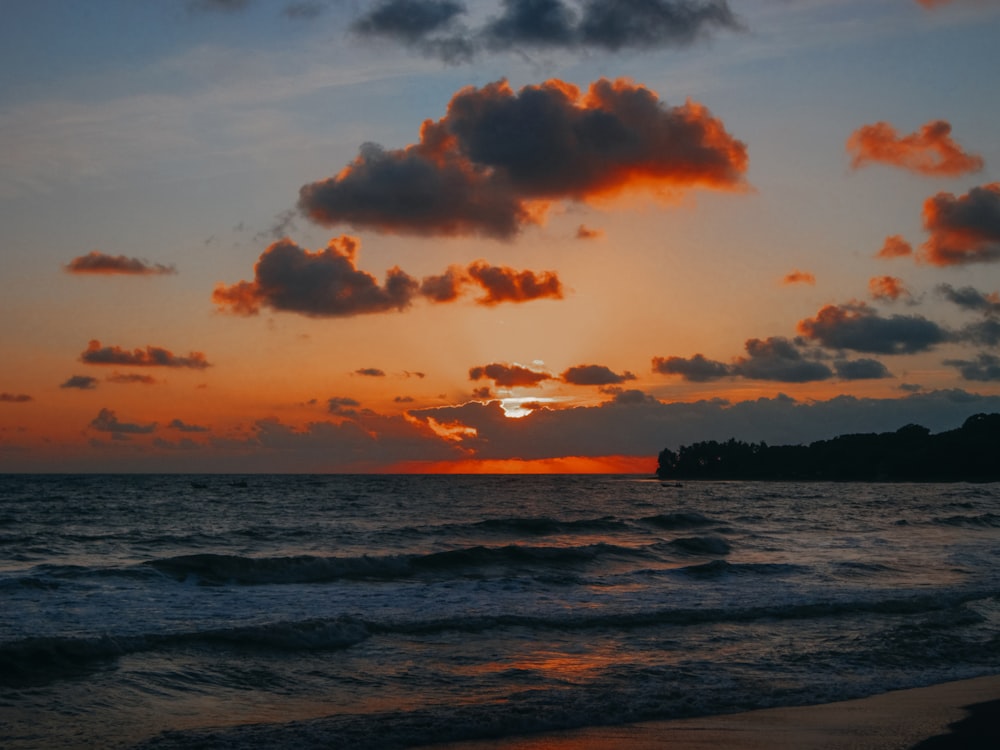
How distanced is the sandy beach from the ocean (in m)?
0.58

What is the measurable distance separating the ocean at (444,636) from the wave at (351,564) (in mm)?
140

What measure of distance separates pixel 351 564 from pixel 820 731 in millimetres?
24646

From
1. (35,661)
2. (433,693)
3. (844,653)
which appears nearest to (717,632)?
(844,653)

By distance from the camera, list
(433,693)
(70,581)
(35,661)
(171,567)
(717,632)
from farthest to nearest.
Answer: (171,567), (70,581), (717,632), (35,661), (433,693)

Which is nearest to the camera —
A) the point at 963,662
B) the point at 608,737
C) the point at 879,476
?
the point at 608,737

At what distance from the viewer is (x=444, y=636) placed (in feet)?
66.8

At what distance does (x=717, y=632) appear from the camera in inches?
827

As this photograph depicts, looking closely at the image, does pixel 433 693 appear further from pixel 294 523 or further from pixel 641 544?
pixel 294 523

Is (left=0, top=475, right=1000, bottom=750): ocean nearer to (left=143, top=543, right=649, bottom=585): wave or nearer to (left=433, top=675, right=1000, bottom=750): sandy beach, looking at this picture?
(left=143, top=543, right=649, bottom=585): wave

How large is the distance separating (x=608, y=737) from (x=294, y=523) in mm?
49043

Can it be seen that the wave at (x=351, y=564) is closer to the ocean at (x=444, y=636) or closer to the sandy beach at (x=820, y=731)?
the ocean at (x=444, y=636)

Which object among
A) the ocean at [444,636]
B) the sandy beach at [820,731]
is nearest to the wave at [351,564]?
the ocean at [444,636]

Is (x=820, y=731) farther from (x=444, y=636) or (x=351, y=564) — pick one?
(x=351, y=564)

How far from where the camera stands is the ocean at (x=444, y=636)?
45.1ft
